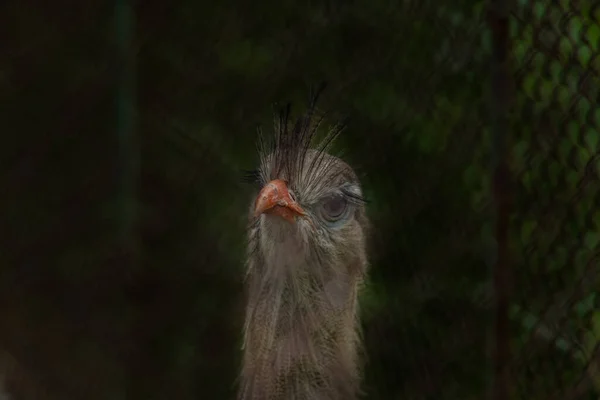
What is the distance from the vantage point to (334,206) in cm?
93

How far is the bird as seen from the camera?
0.88m

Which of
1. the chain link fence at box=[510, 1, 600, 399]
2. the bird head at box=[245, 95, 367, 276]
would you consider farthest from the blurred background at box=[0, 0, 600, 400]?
the bird head at box=[245, 95, 367, 276]

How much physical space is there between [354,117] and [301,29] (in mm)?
A: 228

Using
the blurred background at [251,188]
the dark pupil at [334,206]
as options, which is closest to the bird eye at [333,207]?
the dark pupil at [334,206]

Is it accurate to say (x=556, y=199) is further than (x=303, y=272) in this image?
Yes

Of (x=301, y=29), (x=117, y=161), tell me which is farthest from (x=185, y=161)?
(x=301, y=29)

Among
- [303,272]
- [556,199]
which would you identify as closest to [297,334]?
[303,272]

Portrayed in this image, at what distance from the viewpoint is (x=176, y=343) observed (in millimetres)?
1541

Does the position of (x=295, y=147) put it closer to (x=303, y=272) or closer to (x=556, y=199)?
(x=303, y=272)

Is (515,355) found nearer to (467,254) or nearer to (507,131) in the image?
(467,254)

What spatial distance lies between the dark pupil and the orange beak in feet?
0.21

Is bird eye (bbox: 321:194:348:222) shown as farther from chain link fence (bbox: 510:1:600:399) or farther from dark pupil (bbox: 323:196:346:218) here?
chain link fence (bbox: 510:1:600:399)

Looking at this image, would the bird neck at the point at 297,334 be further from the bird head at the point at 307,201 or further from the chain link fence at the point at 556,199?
the chain link fence at the point at 556,199

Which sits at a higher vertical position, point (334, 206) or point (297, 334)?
point (334, 206)
